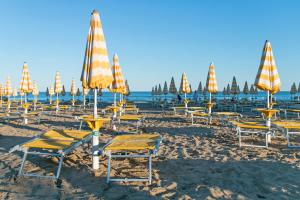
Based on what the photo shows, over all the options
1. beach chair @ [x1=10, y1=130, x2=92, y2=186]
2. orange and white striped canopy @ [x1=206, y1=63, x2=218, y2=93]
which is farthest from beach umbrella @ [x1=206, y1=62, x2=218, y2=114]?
beach chair @ [x1=10, y1=130, x2=92, y2=186]

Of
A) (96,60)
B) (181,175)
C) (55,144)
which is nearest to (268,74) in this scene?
(181,175)

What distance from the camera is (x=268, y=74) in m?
7.18

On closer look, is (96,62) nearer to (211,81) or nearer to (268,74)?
(268,74)

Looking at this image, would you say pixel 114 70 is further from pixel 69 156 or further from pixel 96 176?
pixel 96 176

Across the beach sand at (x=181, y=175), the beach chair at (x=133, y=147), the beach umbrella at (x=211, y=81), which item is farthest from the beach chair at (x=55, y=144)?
the beach umbrella at (x=211, y=81)

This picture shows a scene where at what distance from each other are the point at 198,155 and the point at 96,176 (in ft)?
7.42

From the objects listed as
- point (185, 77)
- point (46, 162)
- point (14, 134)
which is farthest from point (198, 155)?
point (185, 77)

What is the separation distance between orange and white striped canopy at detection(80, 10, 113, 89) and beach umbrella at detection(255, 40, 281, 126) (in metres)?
4.33

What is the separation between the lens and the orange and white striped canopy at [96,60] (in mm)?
4531

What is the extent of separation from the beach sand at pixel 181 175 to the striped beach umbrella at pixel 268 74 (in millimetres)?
1561

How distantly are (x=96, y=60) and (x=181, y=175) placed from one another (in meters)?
2.28

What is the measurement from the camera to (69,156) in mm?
5410

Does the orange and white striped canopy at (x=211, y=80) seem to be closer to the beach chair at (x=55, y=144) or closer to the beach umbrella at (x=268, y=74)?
the beach umbrella at (x=268, y=74)

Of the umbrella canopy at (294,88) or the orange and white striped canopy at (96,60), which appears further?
the umbrella canopy at (294,88)
